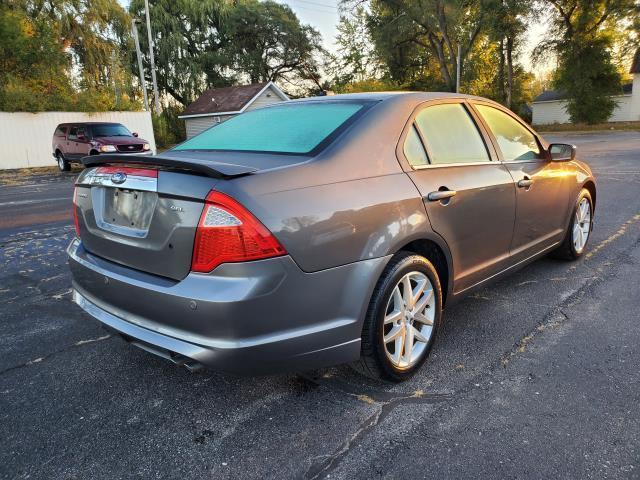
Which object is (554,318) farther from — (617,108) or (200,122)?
(617,108)

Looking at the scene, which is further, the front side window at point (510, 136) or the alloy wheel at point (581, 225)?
the alloy wheel at point (581, 225)

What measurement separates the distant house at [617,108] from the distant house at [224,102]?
25140 millimetres

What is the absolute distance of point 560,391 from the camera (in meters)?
2.62

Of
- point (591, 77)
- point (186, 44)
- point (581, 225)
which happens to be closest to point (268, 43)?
point (186, 44)

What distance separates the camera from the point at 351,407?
2523 mm

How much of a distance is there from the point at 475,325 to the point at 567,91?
4256cm

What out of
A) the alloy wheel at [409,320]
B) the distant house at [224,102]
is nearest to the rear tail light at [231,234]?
the alloy wheel at [409,320]

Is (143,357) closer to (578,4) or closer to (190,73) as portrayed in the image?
(190,73)

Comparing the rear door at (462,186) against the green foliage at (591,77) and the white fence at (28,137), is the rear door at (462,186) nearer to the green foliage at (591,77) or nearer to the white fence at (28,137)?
the white fence at (28,137)

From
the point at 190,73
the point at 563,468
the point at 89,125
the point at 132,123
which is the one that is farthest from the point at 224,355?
the point at 190,73

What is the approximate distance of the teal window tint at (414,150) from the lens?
9.23ft

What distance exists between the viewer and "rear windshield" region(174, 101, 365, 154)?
271cm

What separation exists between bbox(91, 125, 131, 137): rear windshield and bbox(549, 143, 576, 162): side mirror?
16.3 metres

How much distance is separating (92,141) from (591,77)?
3660 cm
